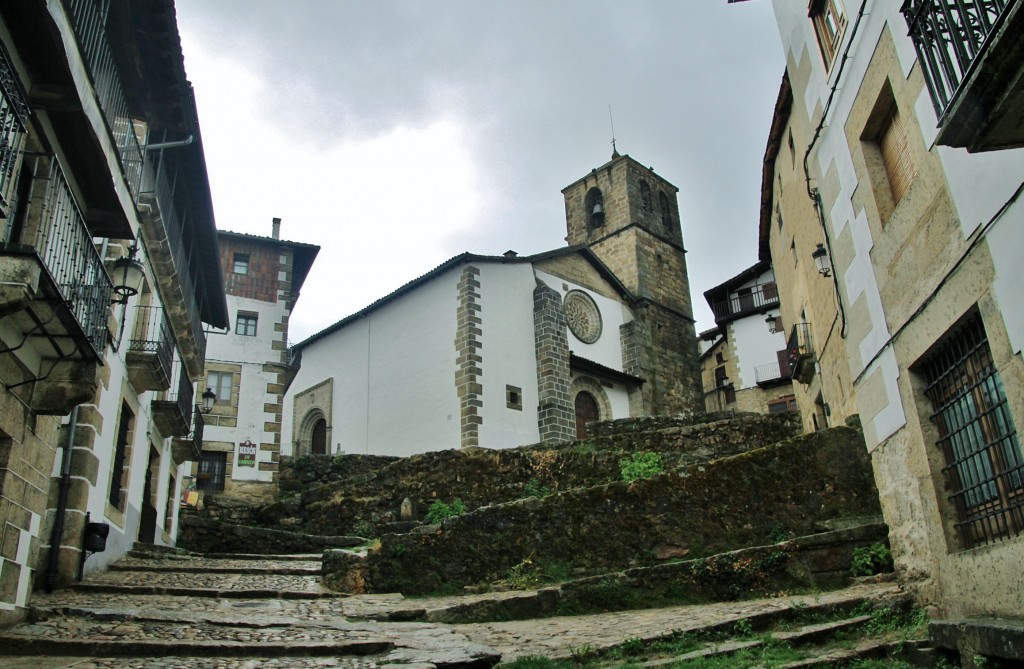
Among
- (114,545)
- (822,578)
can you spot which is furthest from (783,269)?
(114,545)

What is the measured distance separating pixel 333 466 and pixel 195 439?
5516 mm

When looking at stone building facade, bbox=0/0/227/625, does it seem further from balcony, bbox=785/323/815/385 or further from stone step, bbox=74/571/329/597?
balcony, bbox=785/323/815/385

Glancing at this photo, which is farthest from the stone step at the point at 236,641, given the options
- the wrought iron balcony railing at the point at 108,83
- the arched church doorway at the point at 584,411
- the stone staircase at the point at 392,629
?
the arched church doorway at the point at 584,411

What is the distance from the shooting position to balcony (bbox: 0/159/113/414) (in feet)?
18.5

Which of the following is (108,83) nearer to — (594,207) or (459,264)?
(459,264)

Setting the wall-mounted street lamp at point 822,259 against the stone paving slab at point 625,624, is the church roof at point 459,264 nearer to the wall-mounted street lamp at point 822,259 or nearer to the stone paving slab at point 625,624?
the wall-mounted street lamp at point 822,259

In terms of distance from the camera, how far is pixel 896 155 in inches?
263

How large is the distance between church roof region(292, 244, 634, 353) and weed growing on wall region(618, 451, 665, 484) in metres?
9.06

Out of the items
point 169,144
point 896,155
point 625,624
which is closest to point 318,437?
point 169,144

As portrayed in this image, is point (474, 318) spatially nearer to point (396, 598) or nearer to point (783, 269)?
point (783, 269)

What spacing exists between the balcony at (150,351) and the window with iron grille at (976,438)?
29.7 ft

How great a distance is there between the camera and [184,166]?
13062 millimetres

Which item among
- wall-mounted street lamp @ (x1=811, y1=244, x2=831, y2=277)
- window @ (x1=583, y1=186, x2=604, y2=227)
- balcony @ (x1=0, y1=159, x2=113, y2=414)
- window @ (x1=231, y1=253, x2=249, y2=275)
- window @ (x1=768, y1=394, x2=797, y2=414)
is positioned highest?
window @ (x1=583, y1=186, x2=604, y2=227)

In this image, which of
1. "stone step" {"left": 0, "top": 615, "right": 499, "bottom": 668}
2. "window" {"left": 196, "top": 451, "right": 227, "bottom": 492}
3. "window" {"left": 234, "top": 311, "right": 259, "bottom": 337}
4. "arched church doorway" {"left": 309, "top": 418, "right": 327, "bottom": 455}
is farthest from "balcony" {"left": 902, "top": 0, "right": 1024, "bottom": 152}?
"arched church doorway" {"left": 309, "top": 418, "right": 327, "bottom": 455}
